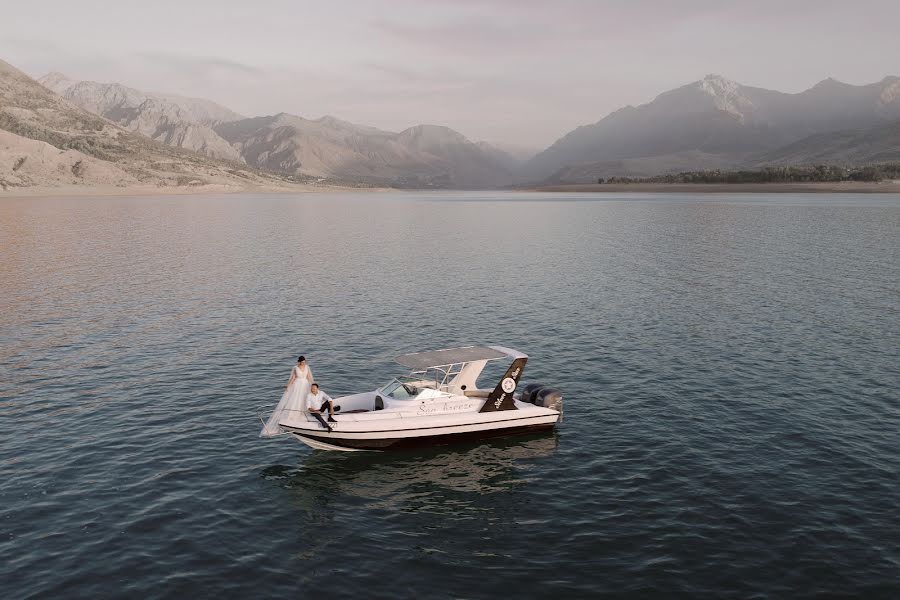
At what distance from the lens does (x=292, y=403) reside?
28.3 m

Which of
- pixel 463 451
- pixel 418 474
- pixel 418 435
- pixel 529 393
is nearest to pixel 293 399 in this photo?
pixel 418 435

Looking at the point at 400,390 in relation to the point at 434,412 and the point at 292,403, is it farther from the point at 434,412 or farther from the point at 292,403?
the point at 292,403

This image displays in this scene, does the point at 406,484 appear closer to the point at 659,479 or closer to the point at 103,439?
the point at 659,479

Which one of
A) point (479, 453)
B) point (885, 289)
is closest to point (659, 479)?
point (479, 453)

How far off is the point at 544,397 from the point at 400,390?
699cm

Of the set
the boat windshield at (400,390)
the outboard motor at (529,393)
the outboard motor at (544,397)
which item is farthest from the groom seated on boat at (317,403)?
the outboard motor at (544,397)

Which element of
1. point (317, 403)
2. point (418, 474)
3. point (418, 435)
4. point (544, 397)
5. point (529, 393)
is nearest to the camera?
point (418, 474)

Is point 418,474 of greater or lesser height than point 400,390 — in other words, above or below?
below

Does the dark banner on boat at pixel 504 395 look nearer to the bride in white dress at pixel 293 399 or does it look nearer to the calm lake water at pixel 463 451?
the calm lake water at pixel 463 451

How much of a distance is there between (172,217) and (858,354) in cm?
16265

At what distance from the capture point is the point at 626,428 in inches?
1179

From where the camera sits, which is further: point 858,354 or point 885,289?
point 885,289

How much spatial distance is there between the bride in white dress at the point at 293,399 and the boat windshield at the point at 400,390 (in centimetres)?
369

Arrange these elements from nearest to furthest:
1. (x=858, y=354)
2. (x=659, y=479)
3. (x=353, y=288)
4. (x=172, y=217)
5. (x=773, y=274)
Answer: (x=659, y=479) → (x=858, y=354) → (x=353, y=288) → (x=773, y=274) → (x=172, y=217)
